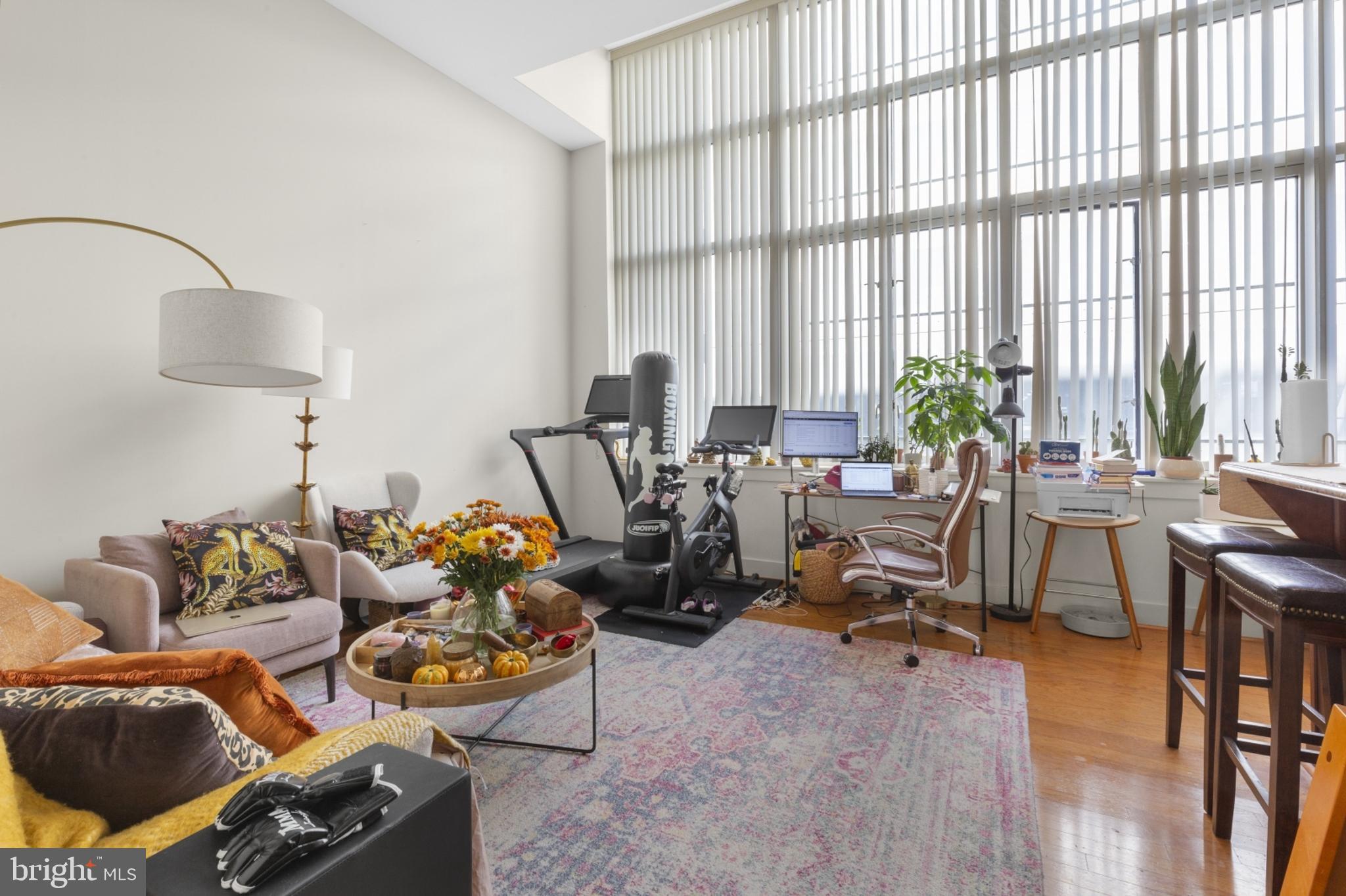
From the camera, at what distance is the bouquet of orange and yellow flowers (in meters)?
2.16

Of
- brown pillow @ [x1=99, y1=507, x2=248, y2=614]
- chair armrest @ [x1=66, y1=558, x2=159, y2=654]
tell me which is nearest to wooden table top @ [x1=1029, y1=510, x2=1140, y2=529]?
chair armrest @ [x1=66, y1=558, x2=159, y2=654]

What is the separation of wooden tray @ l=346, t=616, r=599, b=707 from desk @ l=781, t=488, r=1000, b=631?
2.49 m

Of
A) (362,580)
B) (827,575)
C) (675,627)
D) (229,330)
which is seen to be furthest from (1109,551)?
(229,330)

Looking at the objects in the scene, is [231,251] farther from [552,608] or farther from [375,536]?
[552,608]

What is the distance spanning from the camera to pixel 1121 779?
215 centimetres

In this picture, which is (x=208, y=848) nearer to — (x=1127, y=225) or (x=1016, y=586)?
(x=1016, y=586)

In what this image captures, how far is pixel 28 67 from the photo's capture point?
8.86 feet

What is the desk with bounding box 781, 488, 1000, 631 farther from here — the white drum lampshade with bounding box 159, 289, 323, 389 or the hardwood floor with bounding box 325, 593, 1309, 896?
the white drum lampshade with bounding box 159, 289, 323, 389

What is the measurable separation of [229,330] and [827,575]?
12.1 feet

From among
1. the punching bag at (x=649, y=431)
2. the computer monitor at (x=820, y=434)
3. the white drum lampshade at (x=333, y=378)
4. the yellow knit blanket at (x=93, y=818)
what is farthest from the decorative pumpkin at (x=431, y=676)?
the computer monitor at (x=820, y=434)

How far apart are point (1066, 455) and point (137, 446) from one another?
5240 millimetres

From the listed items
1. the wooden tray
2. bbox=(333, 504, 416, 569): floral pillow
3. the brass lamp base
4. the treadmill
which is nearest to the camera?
the wooden tray

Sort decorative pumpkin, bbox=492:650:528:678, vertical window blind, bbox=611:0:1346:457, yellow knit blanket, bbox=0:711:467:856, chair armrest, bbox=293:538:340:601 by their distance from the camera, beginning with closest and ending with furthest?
yellow knit blanket, bbox=0:711:467:856, decorative pumpkin, bbox=492:650:528:678, chair armrest, bbox=293:538:340:601, vertical window blind, bbox=611:0:1346:457

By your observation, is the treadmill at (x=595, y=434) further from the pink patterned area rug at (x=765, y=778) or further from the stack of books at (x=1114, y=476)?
the stack of books at (x=1114, y=476)
